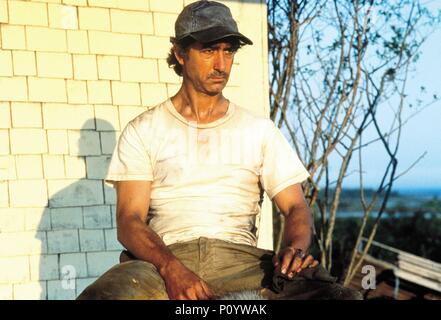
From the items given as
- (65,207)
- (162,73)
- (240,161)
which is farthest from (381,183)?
(240,161)

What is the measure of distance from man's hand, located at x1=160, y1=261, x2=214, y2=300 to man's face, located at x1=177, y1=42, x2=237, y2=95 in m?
0.82

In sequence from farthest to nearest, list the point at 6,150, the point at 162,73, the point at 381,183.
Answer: the point at 381,183
the point at 162,73
the point at 6,150

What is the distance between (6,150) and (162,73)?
4.05 feet

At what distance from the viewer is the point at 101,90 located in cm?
553

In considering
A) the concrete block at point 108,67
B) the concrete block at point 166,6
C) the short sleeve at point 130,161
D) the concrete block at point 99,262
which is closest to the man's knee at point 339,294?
the short sleeve at point 130,161

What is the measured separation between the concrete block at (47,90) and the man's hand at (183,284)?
2790 mm

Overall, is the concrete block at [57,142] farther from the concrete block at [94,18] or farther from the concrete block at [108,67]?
the concrete block at [94,18]

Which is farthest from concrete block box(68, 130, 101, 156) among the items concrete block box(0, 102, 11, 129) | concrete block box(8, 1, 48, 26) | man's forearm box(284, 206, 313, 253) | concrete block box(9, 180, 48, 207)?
man's forearm box(284, 206, 313, 253)

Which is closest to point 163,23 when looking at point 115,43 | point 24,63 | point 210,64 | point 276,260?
point 115,43

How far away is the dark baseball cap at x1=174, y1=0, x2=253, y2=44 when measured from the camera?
319 cm

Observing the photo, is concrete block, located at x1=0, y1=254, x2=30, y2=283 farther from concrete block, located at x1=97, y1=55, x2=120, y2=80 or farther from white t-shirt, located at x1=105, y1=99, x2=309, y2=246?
white t-shirt, located at x1=105, y1=99, x2=309, y2=246

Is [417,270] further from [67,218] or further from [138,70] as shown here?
[67,218]
